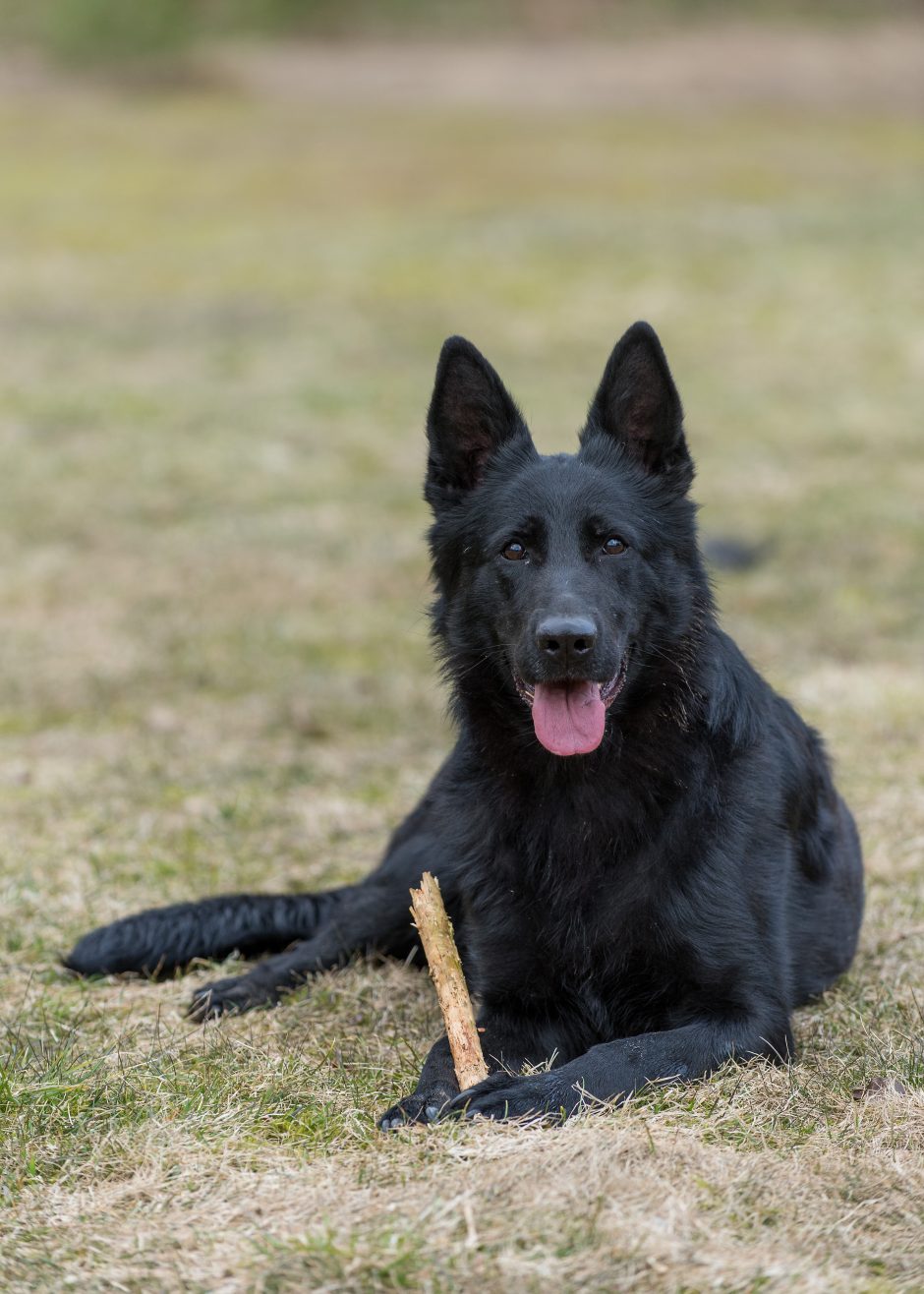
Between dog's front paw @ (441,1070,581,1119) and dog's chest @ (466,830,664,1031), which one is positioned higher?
dog's chest @ (466,830,664,1031)

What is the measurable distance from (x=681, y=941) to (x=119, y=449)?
452 inches

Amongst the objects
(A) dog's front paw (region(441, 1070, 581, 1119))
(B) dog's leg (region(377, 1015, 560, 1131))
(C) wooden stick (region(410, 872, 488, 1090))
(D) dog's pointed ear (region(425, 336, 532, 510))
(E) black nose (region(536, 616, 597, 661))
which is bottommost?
(B) dog's leg (region(377, 1015, 560, 1131))

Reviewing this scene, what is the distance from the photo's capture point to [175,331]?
18953mm

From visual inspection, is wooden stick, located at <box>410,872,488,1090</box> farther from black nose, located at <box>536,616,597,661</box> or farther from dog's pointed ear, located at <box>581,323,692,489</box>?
dog's pointed ear, located at <box>581,323,692,489</box>

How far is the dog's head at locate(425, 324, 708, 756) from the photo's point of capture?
3.90 meters

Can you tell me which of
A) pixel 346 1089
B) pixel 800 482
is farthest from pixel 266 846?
pixel 800 482

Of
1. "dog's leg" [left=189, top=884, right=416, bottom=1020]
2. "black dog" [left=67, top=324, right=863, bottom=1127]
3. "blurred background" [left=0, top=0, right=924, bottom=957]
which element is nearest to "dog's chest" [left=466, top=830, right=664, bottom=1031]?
"black dog" [left=67, top=324, right=863, bottom=1127]

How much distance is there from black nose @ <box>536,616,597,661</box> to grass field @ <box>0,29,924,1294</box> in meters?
1.09

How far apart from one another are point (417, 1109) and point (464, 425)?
6.34 ft

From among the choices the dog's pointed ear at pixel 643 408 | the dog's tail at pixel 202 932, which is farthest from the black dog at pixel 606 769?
the dog's tail at pixel 202 932

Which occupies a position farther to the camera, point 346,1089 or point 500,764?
point 500,764

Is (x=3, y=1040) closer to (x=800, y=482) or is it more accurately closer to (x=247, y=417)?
(x=800, y=482)

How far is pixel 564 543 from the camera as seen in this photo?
4.08 metres

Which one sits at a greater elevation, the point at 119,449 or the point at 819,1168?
the point at 119,449
